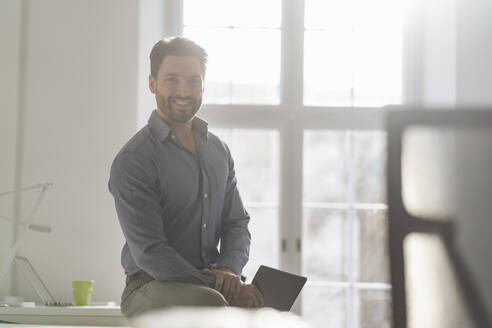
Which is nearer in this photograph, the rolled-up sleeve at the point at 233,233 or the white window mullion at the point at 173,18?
the rolled-up sleeve at the point at 233,233

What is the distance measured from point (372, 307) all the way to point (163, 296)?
198cm

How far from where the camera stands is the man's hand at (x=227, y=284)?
2.45 m

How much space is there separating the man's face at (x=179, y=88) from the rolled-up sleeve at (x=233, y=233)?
0.91 ft

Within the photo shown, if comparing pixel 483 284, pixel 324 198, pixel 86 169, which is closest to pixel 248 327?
pixel 483 284

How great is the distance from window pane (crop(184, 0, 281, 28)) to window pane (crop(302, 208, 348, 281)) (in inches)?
43.1

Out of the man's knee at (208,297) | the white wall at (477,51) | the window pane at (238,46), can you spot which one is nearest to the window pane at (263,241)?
the window pane at (238,46)

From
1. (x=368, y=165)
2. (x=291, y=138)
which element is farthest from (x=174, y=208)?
(x=368, y=165)

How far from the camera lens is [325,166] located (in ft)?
13.5

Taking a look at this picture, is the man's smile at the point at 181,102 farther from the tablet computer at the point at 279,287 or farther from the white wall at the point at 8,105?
the white wall at the point at 8,105

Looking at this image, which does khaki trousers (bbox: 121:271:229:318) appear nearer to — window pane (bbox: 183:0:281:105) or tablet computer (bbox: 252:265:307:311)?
tablet computer (bbox: 252:265:307:311)

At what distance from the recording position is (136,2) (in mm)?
3836

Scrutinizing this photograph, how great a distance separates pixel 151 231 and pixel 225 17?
6.93 ft

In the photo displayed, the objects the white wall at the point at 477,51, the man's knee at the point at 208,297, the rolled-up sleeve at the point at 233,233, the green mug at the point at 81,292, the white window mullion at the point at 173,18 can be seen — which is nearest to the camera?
the white wall at the point at 477,51

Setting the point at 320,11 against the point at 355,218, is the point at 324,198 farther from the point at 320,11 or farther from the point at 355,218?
the point at 320,11
